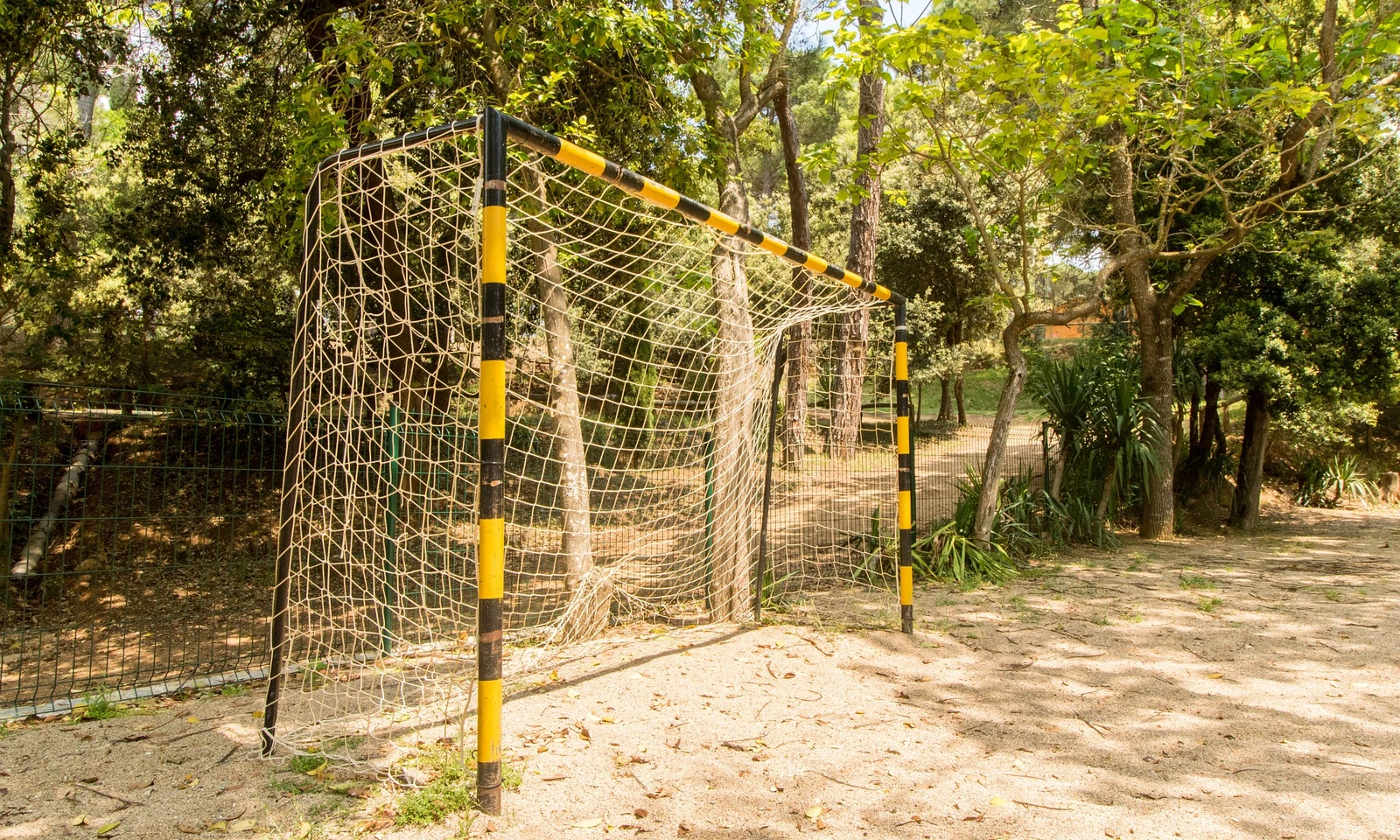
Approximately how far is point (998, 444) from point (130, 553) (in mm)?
6650

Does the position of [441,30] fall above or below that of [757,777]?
above

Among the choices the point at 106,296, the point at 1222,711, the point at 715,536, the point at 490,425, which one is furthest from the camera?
the point at 106,296

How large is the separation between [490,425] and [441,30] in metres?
3.74

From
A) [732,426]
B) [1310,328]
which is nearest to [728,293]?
[732,426]

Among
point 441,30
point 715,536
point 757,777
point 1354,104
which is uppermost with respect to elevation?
point 441,30

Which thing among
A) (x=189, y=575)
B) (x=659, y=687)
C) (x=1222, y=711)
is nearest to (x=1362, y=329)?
(x=1222, y=711)

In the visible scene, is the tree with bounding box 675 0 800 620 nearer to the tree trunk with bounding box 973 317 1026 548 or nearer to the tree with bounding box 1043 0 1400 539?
the tree with bounding box 1043 0 1400 539

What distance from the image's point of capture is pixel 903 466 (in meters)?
5.03

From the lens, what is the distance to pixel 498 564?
2613 millimetres

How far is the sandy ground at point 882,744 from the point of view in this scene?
2.71 m

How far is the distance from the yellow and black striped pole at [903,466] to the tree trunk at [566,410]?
6.05 ft

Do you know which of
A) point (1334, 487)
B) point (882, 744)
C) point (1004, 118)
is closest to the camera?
point (882, 744)

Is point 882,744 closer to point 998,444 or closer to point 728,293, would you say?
point 728,293

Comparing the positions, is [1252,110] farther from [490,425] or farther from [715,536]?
[490,425]
